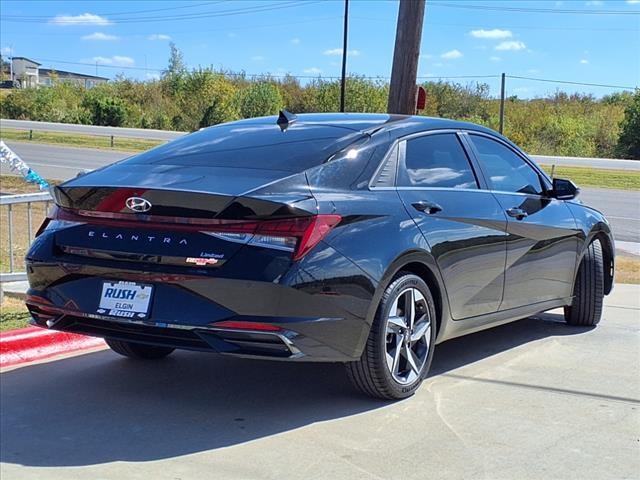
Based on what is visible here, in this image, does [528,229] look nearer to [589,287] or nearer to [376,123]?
[589,287]

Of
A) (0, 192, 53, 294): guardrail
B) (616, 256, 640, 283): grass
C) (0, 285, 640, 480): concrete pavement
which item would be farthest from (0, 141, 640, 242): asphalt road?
(0, 285, 640, 480): concrete pavement

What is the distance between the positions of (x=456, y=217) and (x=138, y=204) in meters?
1.98

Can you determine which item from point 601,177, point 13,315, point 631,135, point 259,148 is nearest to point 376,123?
point 259,148

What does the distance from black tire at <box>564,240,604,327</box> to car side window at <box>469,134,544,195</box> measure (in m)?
0.82

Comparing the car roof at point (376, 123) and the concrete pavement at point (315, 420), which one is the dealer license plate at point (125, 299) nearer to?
the concrete pavement at point (315, 420)

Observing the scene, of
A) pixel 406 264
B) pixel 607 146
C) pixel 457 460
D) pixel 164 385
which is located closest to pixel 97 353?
pixel 164 385

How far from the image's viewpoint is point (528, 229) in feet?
18.6

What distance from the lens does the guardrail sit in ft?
21.8

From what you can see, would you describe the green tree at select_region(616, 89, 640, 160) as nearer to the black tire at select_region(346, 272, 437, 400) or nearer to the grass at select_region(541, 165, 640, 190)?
the grass at select_region(541, 165, 640, 190)

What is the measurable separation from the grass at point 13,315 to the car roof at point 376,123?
2.27 metres

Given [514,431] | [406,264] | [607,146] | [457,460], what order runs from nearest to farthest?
[457,460], [514,431], [406,264], [607,146]

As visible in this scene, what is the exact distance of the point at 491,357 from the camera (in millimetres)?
5688

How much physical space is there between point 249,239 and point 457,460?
145 cm

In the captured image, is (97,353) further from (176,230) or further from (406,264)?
(406,264)
